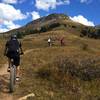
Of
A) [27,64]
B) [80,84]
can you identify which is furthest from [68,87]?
[27,64]

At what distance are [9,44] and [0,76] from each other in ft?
12.8

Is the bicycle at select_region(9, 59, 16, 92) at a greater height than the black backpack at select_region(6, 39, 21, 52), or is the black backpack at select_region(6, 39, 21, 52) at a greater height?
the black backpack at select_region(6, 39, 21, 52)

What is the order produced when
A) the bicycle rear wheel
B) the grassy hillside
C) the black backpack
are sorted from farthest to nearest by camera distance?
the black backpack < the grassy hillside < the bicycle rear wheel

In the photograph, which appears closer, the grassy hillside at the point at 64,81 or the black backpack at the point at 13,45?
the grassy hillside at the point at 64,81

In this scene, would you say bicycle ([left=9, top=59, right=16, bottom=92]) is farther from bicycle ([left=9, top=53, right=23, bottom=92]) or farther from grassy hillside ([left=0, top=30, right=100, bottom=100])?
grassy hillside ([left=0, top=30, right=100, bottom=100])

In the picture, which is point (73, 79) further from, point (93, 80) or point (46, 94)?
point (46, 94)

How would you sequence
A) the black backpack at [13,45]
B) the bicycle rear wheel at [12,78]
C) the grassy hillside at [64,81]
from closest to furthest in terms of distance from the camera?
1. the bicycle rear wheel at [12,78]
2. the grassy hillside at [64,81]
3. the black backpack at [13,45]

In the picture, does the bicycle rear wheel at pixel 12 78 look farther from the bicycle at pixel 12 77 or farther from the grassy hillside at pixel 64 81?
the grassy hillside at pixel 64 81

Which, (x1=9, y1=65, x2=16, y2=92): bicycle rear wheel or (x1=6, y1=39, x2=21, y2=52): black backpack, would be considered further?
(x1=6, y1=39, x2=21, y2=52): black backpack

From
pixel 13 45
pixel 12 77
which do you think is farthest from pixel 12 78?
pixel 13 45

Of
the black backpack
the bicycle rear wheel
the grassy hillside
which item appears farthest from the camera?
the black backpack

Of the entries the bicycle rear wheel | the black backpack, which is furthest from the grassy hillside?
A: the black backpack

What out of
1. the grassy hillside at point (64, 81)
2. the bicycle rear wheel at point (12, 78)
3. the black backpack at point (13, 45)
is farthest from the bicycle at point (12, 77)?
the black backpack at point (13, 45)

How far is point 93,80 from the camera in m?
18.4
